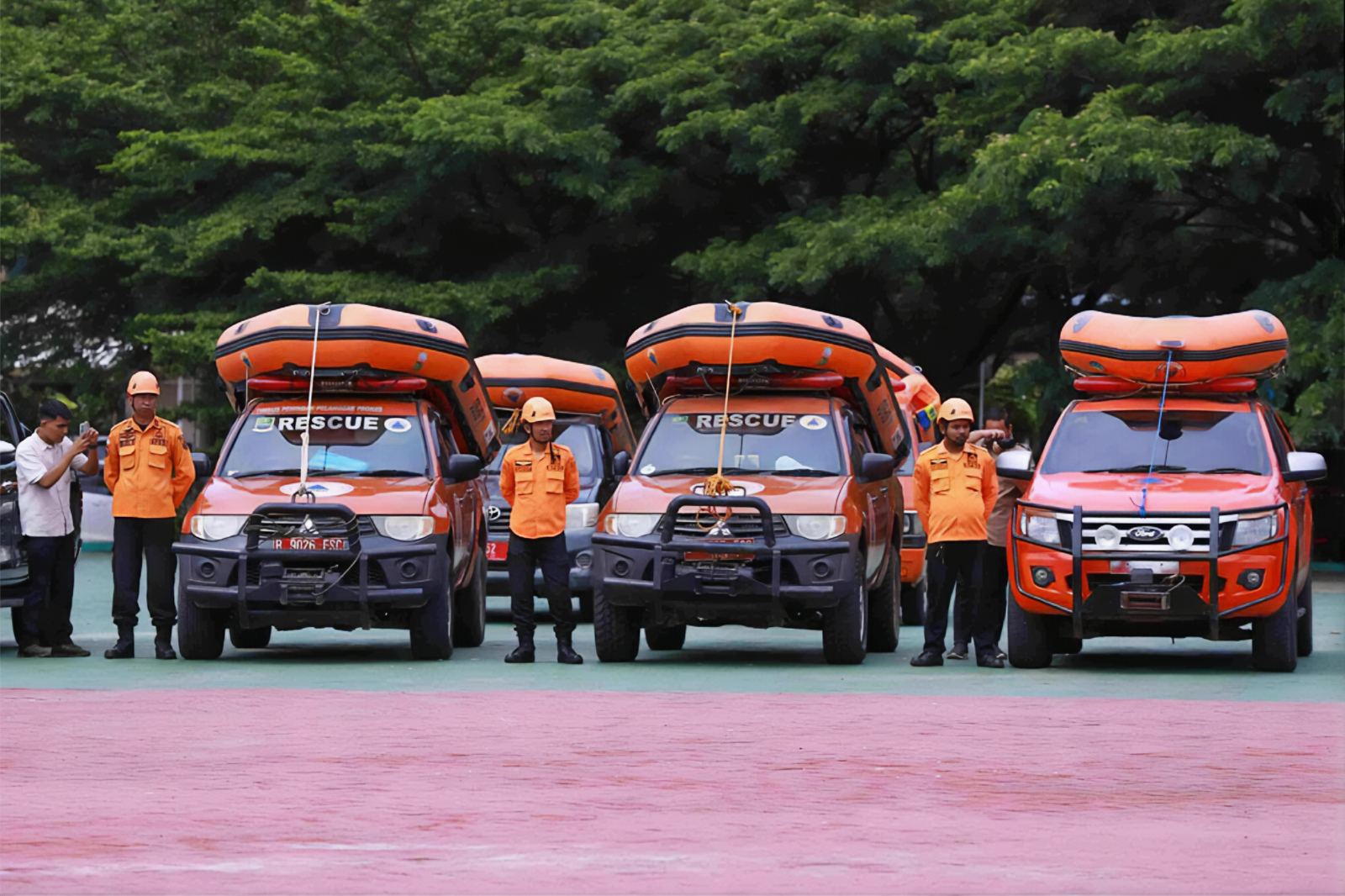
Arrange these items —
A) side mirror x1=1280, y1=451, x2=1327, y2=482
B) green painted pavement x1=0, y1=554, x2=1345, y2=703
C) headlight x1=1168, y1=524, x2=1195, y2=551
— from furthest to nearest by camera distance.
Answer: side mirror x1=1280, y1=451, x2=1327, y2=482
headlight x1=1168, y1=524, x2=1195, y2=551
green painted pavement x1=0, y1=554, x2=1345, y2=703

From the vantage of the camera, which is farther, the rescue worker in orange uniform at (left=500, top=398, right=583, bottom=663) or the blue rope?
the rescue worker in orange uniform at (left=500, top=398, right=583, bottom=663)

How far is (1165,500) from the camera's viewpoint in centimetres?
1449

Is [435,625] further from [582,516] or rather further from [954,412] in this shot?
[582,516]

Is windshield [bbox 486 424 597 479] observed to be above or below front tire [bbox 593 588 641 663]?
above

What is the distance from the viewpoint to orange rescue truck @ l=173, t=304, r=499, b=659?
1514 centimetres

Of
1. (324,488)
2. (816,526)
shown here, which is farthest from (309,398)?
(816,526)

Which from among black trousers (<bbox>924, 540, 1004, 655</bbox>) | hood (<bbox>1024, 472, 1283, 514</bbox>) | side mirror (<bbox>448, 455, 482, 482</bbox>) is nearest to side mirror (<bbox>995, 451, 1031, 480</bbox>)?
hood (<bbox>1024, 472, 1283, 514</bbox>)

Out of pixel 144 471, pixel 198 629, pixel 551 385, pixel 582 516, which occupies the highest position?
pixel 551 385

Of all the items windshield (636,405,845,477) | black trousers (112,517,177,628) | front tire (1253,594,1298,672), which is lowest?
front tire (1253,594,1298,672)

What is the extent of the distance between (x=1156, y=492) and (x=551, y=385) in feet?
26.7

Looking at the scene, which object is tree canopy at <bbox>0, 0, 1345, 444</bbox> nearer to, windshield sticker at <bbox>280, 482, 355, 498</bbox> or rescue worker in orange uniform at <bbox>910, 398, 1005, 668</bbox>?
rescue worker in orange uniform at <bbox>910, 398, 1005, 668</bbox>

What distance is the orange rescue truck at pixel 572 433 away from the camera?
2000 cm

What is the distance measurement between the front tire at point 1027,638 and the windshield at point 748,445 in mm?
1633

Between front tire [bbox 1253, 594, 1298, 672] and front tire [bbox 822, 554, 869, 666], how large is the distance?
8.55 feet
